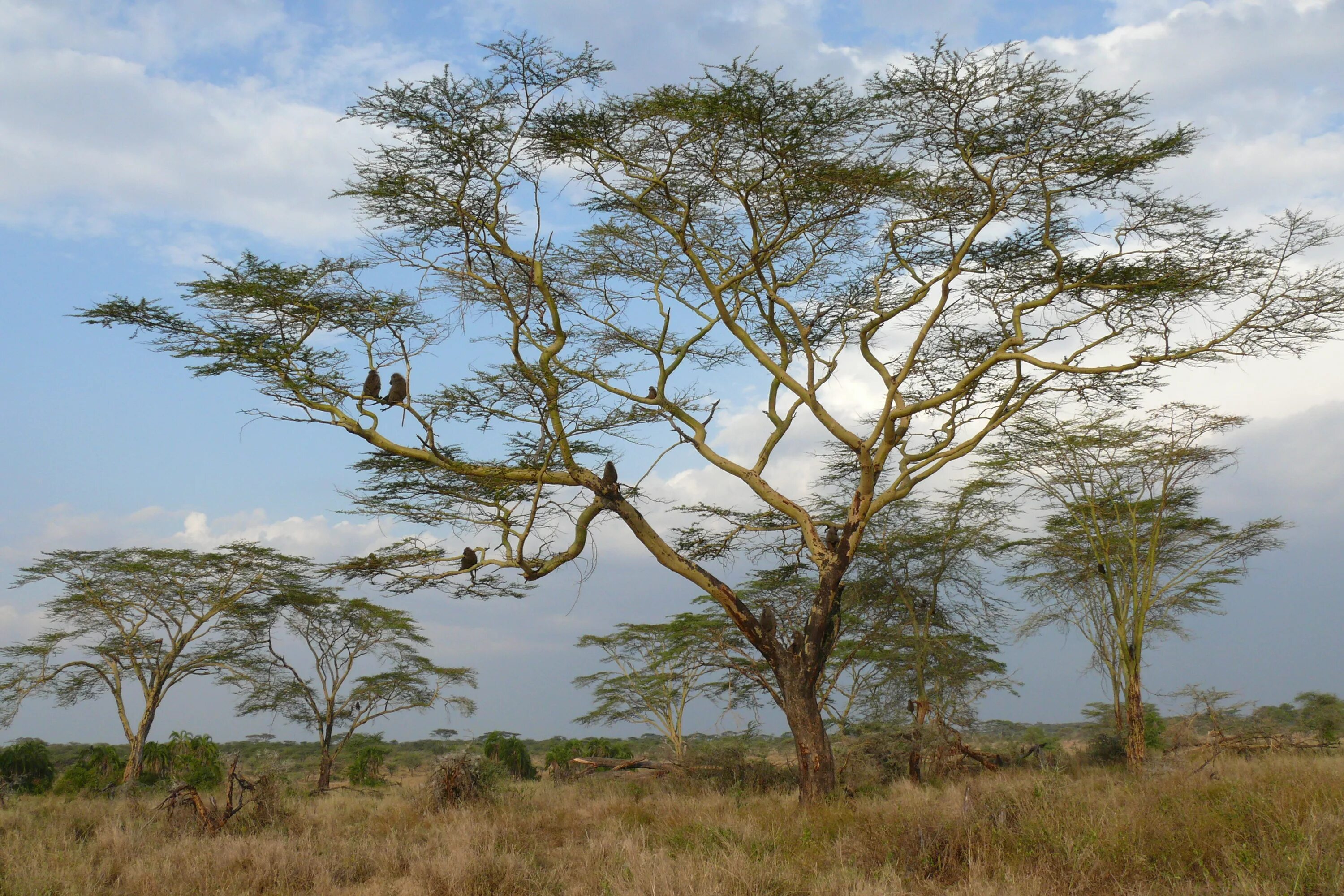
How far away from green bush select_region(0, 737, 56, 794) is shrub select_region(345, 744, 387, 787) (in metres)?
5.46

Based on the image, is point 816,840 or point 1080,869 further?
point 816,840

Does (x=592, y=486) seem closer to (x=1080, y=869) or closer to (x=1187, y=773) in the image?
(x=1080, y=869)

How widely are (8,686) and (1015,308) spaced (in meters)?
18.3

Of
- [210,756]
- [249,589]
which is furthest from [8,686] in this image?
[249,589]

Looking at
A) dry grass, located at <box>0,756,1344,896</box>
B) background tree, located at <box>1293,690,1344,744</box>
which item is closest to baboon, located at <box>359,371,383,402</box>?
dry grass, located at <box>0,756,1344,896</box>

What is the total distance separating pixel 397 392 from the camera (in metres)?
8.49

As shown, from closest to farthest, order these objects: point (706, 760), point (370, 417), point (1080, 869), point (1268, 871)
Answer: point (1268, 871), point (1080, 869), point (370, 417), point (706, 760)

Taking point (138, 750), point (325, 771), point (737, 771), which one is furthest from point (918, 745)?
point (138, 750)

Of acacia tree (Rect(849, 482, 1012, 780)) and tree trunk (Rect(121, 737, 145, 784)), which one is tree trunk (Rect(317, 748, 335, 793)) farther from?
acacia tree (Rect(849, 482, 1012, 780))

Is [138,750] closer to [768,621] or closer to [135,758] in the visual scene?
[135,758]

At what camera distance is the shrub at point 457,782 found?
9.93 meters

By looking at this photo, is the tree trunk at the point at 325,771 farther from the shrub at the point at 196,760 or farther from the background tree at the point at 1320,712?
the background tree at the point at 1320,712

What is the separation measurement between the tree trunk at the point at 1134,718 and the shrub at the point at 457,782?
856cm

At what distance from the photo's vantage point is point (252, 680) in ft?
56.4
